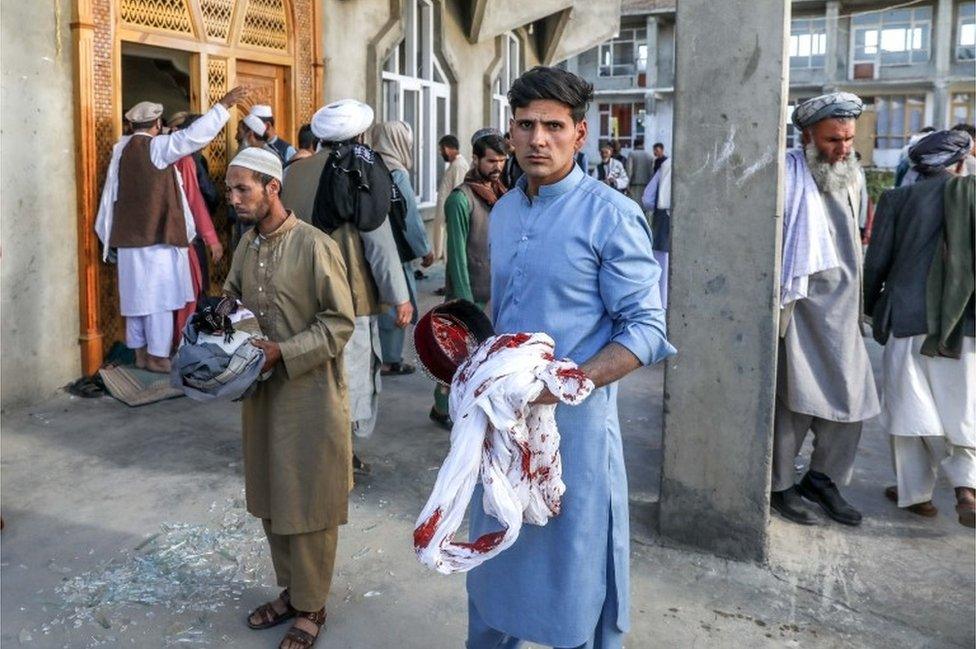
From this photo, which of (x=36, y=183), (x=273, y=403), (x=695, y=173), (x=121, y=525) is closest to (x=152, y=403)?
(x=36, y=183)

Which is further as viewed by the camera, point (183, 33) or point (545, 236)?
point (183, 33)

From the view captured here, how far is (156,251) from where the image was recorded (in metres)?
6.26

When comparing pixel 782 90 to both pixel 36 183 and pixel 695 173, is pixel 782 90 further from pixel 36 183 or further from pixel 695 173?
pixel 36 183

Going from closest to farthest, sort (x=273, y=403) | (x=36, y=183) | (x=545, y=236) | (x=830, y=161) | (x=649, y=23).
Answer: (x=545, y=236)
(x=273, y=403)
(x=830, y=161)
(x=36, y=183)
(x=649, y=23)

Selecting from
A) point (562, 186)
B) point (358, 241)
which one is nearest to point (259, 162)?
point (562, 186)

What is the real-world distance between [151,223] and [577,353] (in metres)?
4.72

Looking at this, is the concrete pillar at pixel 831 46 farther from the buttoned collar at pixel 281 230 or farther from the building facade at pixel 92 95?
the buttoned collar at pixel 281 230

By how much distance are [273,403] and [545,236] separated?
1.28m

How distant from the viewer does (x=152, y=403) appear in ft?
19.4

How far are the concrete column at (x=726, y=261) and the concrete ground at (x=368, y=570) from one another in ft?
1.06

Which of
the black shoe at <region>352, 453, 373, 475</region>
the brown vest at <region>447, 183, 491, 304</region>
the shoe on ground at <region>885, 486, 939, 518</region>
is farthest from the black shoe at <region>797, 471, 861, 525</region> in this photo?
the black shoe at <region>352, 453, 373, 475</region>

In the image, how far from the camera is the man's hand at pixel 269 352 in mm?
2822

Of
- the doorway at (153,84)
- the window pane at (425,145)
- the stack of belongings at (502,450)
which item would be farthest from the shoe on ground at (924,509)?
the doorway at (153,84)

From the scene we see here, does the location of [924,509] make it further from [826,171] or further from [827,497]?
[826,171]
